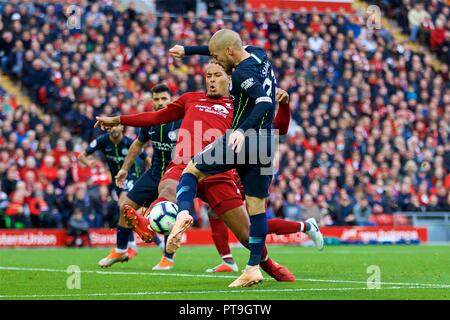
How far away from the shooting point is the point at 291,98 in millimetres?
29797

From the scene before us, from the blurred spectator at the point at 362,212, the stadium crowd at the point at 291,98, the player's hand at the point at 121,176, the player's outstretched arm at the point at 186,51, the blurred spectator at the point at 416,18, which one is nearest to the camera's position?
the player's outstretched arm at the point at 186,51

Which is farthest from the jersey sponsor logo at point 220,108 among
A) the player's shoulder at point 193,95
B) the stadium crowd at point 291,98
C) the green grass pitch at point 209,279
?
the stadium crowd at point 291,98

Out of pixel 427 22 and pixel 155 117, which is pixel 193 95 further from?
pixel 427 22

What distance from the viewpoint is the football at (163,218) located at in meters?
11.3

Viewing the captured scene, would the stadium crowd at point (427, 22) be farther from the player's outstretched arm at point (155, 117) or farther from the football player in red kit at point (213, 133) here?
the player's outstretched arm at point (155, 117)

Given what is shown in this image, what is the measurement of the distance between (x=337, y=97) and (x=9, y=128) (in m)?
10.6

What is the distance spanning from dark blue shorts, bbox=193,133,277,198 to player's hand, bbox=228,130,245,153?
380 mm

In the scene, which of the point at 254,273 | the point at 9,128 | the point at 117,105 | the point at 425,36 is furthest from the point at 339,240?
the point at 254,273

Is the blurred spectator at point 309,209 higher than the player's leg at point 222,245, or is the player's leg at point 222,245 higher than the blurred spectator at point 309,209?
the player's leg at point 222,245

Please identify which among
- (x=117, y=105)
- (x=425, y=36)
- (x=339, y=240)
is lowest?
(x=339, y=240)

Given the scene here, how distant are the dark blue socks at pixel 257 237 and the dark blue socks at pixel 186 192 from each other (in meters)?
0.72

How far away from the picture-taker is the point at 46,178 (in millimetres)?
24078
